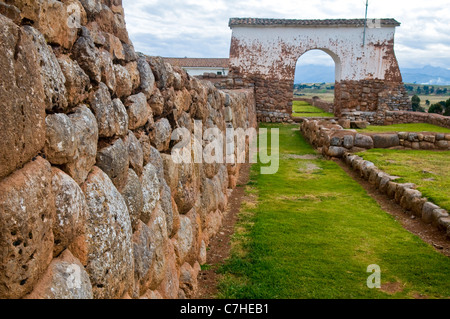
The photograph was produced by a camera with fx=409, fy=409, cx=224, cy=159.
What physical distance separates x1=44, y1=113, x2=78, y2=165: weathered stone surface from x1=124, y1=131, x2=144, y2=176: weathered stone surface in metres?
0.73

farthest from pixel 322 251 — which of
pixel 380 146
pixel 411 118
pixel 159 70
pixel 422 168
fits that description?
pixel 411 118

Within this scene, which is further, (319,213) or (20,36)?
(319,213)

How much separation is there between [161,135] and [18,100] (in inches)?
80.9

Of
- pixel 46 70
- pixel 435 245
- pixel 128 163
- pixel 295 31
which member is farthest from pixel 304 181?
pixel 295 31

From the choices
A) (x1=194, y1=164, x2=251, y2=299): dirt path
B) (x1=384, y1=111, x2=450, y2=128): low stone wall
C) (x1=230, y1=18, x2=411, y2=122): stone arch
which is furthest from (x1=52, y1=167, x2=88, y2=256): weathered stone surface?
(x1=230, y1=18, x2=411, y2=122): stone arch

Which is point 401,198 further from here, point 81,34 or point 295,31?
point 295,31

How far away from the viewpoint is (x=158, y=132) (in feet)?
11.4

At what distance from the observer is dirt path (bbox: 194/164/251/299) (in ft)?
13.9

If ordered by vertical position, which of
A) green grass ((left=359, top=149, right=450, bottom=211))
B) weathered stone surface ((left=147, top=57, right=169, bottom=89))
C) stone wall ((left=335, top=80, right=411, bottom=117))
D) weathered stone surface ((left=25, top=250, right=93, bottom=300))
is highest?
stone wall ((left=335, top=80, right=411, bottom=117))

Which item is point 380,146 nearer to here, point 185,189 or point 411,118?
point 411,118

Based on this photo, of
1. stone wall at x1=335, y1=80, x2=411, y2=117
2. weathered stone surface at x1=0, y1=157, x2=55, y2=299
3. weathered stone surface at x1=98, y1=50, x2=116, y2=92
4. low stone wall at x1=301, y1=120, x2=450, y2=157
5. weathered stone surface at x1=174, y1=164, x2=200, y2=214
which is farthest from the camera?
stone wall at x1=335, y1=80, x2=411, y2=117

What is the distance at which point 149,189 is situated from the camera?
9.77ft

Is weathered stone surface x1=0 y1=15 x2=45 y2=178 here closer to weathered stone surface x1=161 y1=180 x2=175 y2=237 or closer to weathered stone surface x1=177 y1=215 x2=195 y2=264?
weathered stone surface x1=161 y1=180 x2=175 y2=237
